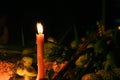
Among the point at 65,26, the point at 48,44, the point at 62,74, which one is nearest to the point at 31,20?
the point at 65,26

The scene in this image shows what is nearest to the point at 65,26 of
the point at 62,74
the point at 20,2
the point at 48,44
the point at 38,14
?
the point at 38,14

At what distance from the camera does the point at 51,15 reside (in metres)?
3.66

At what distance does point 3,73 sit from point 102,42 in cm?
46

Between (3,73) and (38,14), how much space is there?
2.39 meters

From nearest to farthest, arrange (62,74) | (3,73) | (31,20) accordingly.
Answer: (62,74), (3,73), (31,20)

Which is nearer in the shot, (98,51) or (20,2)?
(98,51)

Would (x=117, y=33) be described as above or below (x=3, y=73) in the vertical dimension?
above

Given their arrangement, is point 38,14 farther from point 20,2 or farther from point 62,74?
point 62,74

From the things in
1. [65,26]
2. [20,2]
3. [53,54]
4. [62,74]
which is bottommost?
[62,74]

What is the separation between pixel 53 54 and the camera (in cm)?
132

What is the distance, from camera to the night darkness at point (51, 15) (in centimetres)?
358

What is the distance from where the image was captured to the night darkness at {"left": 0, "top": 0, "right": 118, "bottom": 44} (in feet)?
11.7

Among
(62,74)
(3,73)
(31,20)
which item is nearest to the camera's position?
(62,74)

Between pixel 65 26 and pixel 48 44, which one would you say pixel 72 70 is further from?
pixel 65 26
